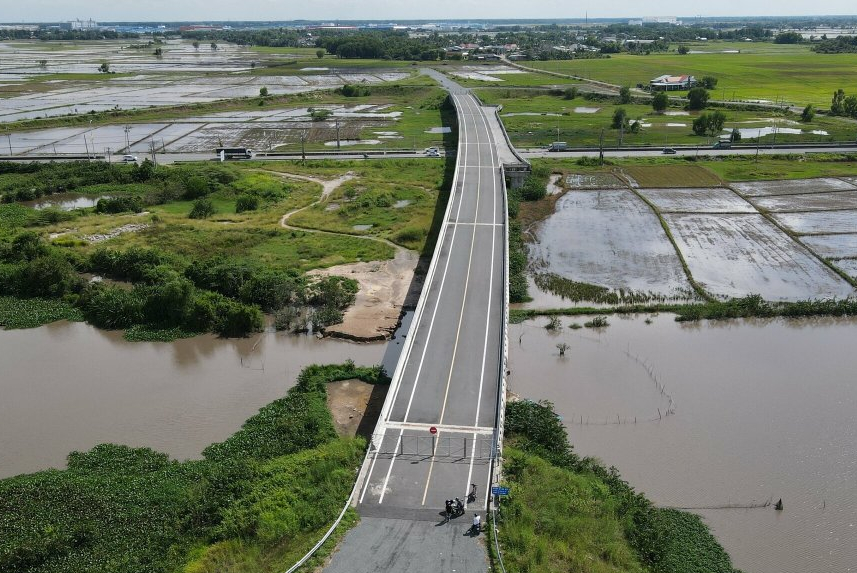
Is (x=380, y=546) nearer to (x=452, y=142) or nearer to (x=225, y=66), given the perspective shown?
(x=452, y=142)

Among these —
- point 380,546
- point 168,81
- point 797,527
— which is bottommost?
point 797,527

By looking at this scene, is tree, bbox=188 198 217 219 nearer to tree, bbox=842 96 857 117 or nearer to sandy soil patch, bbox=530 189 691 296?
sandy soil patch, bbox=530 189 691 296

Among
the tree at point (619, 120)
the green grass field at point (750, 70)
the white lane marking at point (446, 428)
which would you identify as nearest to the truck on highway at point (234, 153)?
the tree at point (619, 120)

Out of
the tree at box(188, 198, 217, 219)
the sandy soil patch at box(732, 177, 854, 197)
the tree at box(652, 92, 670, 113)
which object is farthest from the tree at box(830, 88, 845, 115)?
the tree at box(188, 198, 217, 219)

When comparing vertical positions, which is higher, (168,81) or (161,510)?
(168,81)

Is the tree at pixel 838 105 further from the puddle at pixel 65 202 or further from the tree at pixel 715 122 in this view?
the puddle at pixel 65 202

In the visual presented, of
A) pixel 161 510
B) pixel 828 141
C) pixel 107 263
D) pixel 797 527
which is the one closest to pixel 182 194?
pixel 107 263
